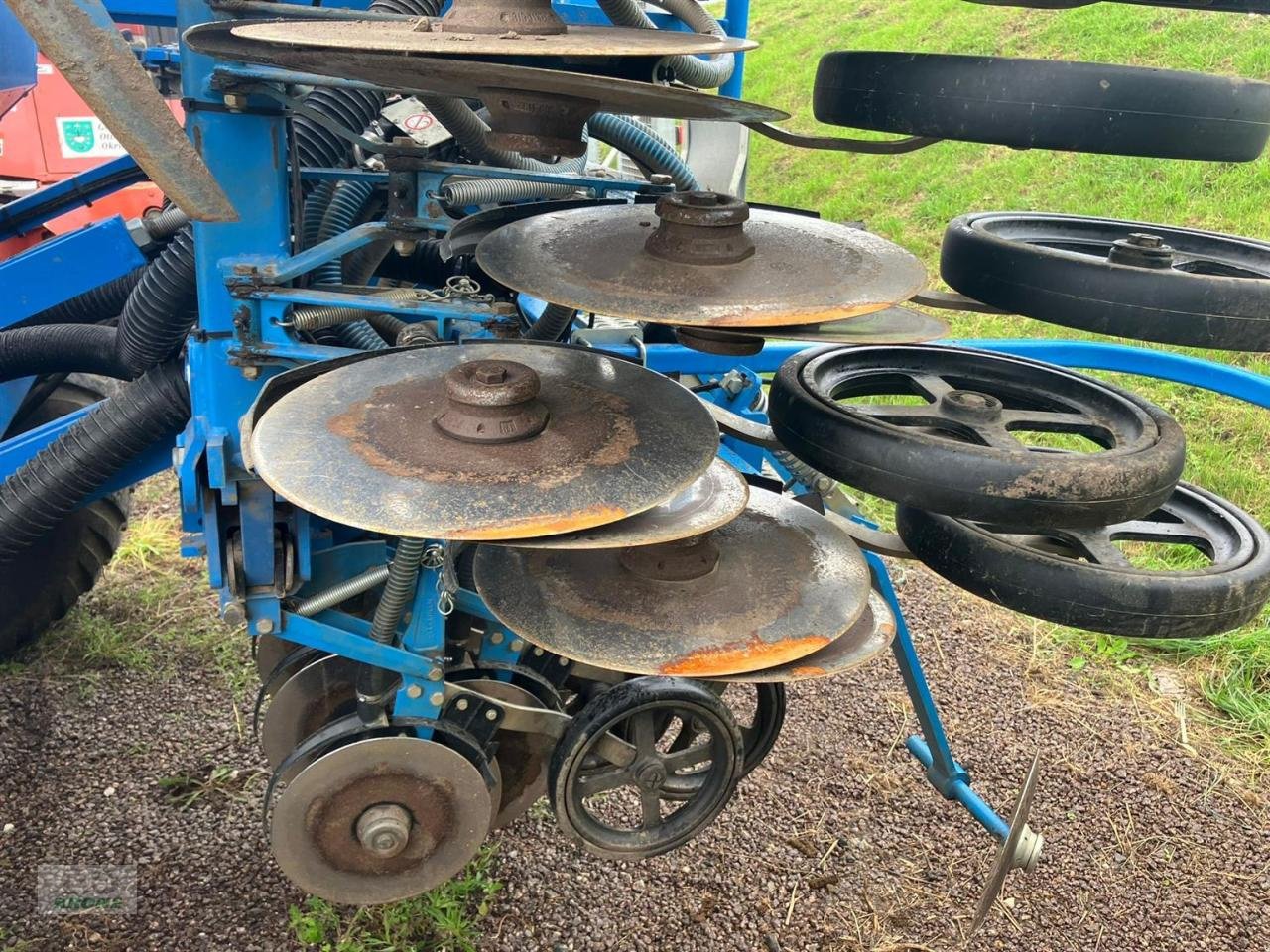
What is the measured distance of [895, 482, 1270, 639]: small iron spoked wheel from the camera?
168 cm

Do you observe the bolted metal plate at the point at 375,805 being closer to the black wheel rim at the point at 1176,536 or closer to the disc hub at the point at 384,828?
the disc hub at the point at 384,828

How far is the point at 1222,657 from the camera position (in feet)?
11.8

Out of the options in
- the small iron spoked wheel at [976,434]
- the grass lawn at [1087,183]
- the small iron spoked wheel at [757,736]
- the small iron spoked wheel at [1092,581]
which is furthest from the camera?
the grass lawn at [1087,183]

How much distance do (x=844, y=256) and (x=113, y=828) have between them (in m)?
2.20

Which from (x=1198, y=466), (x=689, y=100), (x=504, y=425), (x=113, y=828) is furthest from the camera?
(x=1198, y=466)

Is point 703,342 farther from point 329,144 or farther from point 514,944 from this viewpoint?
point 514,944

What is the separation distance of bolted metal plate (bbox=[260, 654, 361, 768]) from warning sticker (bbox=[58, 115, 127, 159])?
3.66 metres

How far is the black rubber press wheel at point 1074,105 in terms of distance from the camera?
1.58 metres

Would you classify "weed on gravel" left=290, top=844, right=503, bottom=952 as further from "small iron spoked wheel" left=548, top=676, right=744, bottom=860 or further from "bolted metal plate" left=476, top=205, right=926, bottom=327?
"bolted metal plate" left=476, top=205, right=926, bottom=327

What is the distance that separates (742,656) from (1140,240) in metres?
1.19

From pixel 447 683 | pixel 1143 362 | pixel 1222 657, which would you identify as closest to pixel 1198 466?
pixel 1222 657

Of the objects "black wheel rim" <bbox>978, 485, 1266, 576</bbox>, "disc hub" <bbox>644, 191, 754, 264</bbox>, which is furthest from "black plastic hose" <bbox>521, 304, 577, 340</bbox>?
"black wheel rim" <bbox>978, 485, 1266, 576</bbox>

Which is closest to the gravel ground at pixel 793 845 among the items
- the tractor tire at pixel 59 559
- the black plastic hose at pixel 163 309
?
the tractor tire at pixel 59 559

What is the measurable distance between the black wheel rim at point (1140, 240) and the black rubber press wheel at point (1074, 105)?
38 cm
